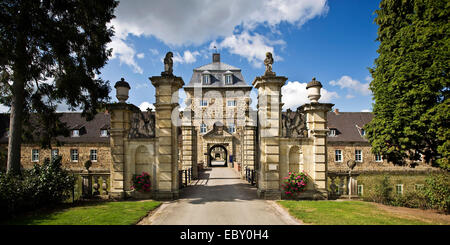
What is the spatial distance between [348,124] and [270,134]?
2529 cm

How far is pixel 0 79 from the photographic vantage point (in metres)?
10.0

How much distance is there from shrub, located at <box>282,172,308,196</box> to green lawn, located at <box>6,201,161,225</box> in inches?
220

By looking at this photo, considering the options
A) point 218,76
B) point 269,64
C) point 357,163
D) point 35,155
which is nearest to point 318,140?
point 269,64

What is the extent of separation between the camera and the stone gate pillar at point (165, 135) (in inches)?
370

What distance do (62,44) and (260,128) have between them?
964 cm

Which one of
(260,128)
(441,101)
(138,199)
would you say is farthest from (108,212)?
(441,101)

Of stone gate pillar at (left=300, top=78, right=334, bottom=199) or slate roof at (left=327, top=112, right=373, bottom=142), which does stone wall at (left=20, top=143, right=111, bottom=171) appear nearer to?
stone gate pillar at (left=300, top=78, right=334, bottom=199)

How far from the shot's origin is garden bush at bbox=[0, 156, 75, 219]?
6.95m

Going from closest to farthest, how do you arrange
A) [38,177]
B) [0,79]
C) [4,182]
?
[4,182], [38,177], [0,79]

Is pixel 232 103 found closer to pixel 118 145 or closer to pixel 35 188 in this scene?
pixel 118 145

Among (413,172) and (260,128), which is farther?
(413,172)

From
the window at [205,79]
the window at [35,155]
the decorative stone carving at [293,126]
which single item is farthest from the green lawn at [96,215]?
the window at [205,79]

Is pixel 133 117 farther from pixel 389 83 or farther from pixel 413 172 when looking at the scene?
pixel 413 172

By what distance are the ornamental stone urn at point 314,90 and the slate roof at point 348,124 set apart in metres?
21.0
